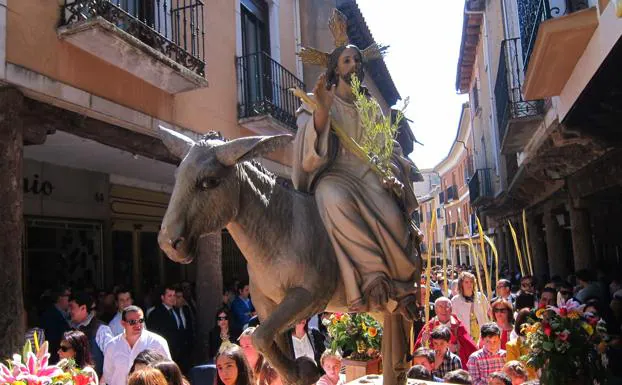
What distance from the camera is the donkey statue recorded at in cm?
236

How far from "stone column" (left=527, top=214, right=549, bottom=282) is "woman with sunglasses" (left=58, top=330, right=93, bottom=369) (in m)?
14.6

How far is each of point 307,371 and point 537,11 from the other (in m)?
5.36

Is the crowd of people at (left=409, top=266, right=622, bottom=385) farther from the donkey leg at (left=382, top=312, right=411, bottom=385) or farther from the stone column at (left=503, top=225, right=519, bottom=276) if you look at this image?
the stone column at (left=503, top=225, right=519, bottom=276)

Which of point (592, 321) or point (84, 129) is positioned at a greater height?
point (84, 129)

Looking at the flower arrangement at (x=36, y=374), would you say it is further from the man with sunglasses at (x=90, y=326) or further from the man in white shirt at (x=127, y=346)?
the man with sunglasses at (x=90, y=326)

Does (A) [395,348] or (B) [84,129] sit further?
(B) [84,129]

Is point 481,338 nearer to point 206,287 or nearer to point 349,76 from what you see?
point 349,76

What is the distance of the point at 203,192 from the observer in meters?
2.38

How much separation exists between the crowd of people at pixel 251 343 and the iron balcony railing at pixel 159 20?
3.04m

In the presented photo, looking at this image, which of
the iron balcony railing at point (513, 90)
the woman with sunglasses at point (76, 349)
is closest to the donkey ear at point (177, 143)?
the woman with sunglasses at point (76, 349)

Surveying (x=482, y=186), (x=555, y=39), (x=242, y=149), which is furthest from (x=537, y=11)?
(x=482, y=186)

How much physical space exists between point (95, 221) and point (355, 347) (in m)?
6.66

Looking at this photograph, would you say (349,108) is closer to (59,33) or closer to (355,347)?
(355,347)

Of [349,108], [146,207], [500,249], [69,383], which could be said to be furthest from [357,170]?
[500,249]
